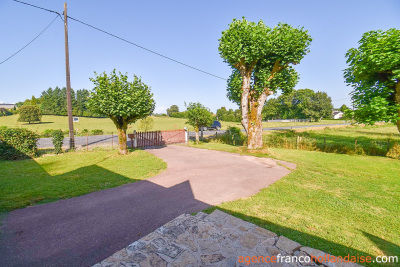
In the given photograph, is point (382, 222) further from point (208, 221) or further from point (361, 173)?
point (361, 173)

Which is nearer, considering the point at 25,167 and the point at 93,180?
the point at 93,180

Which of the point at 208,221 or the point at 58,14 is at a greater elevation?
the point at 58,14

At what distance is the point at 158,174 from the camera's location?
24.3 ft

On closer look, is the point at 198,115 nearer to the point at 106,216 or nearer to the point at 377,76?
the point at 377,76

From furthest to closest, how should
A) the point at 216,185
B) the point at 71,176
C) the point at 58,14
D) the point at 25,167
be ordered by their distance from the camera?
the point at 58,14 < the point at 25,167 < the point at 71,176 < the point at 216,185

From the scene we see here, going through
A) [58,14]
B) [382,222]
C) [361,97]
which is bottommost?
[382,222]

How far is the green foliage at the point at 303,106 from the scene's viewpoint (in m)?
68.5

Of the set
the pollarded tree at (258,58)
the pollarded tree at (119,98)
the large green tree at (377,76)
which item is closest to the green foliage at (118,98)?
the pollarded tree at (119,98)

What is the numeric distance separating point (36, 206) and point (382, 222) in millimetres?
8339

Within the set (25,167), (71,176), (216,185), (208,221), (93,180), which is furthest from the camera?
(25,167)

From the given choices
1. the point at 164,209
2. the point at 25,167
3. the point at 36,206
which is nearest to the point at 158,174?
the point at 164,209

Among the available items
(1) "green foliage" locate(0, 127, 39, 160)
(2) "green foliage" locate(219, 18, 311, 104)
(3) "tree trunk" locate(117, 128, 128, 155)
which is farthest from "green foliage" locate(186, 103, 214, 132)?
(1) "green foliage" locate(0, 127, 39, 160)

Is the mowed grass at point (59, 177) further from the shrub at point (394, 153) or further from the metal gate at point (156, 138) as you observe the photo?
the shrub at point (394, 153)

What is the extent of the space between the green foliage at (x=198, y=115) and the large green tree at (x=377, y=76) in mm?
10962
